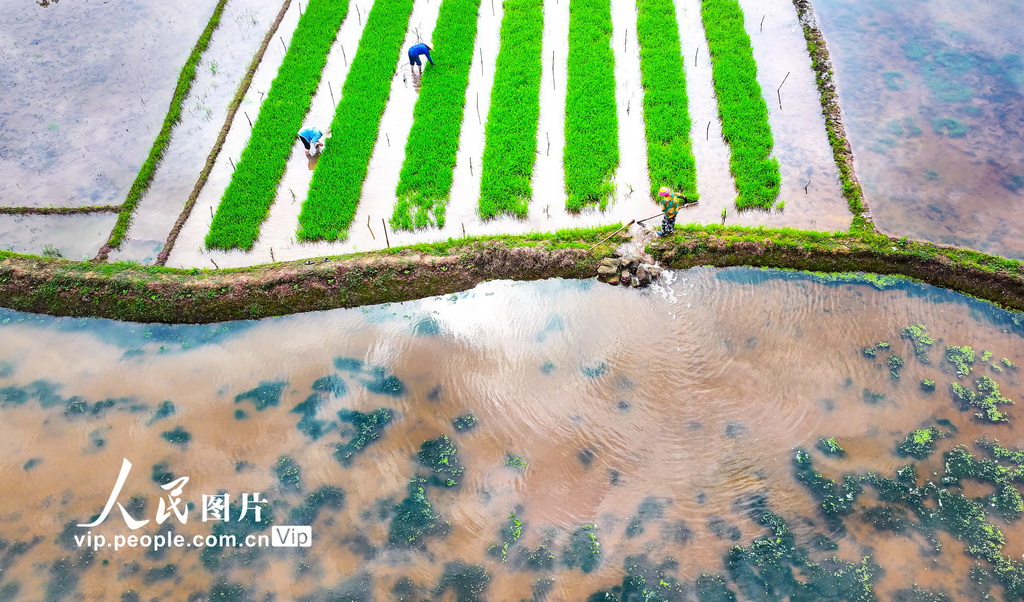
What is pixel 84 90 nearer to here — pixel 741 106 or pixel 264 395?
pixel 264 395

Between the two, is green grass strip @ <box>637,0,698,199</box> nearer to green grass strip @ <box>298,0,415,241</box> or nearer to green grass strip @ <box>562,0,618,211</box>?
green grass strip @ <box>562,0,618,211</box>

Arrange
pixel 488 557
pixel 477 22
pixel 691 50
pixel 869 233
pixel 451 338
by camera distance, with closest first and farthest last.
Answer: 1. pixel 488 557
2. pixel 451 338
3. pixel 869 233
4. pixel 691 50
5. pixel 477 22

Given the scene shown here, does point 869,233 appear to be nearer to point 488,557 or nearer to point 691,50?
point 691,50

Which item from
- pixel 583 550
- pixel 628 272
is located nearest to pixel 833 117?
pixel 628 272

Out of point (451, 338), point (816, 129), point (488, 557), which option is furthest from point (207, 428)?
point (816, 129)

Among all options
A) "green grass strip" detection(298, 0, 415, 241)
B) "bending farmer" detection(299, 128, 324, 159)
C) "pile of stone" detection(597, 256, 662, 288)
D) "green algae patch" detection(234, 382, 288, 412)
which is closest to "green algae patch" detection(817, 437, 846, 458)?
"pile of stone" detection(597, 256, 662, 288)
